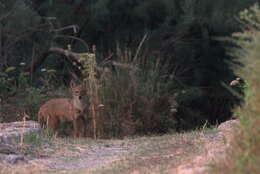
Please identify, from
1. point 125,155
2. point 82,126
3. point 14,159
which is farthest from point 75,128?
point 14,159

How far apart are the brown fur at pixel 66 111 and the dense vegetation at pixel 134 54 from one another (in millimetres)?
479

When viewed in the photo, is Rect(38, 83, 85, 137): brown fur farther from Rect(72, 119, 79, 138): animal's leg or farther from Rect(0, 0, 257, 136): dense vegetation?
Rect(0, 0, 257, 136): dense vegetation

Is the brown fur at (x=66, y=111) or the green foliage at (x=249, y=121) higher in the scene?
the green foliage at (x=249, y=121)

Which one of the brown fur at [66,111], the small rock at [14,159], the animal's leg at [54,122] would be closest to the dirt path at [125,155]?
the small rock at [14,159]

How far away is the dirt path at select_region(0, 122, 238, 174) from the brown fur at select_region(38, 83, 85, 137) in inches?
82.0

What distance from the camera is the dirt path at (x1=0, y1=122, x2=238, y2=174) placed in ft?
23.6

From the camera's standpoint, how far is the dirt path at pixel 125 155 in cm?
720

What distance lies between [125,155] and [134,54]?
6716mm

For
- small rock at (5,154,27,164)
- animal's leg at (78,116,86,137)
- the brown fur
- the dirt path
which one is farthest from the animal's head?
small rock at (5,154,27,164)

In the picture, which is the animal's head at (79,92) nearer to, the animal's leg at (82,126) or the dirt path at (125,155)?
the animal's leg at (82,126)

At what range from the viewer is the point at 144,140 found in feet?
34.9

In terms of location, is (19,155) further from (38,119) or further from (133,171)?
(38,119)

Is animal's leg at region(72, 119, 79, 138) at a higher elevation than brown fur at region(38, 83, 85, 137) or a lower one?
lower

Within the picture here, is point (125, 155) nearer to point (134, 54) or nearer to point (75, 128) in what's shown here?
point (75, 128)
